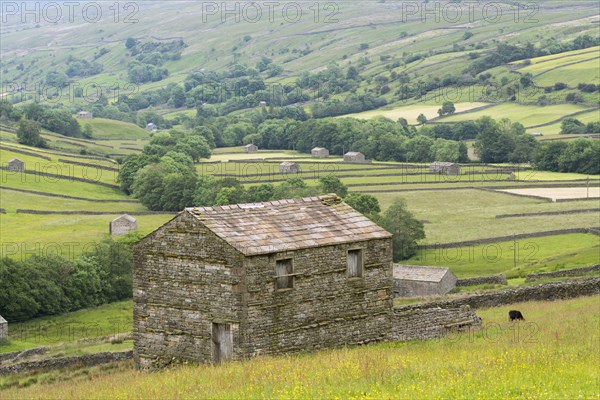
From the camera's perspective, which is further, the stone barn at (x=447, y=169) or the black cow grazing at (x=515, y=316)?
the stone barn at (x=447, y=169)

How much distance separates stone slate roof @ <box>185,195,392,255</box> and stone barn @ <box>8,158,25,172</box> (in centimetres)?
9574

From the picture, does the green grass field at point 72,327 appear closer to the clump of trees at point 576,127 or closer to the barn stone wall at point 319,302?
the barn stone wall at point 319,302

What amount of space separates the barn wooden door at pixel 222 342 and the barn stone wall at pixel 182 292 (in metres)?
0.13

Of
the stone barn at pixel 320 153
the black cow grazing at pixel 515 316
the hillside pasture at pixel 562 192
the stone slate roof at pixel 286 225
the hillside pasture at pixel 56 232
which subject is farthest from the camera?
the stone barn at pixel 320 153

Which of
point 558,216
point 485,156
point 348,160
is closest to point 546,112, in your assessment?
point 485,156

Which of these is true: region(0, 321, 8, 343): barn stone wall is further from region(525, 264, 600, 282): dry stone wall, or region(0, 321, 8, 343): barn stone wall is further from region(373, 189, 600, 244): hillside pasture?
region(373, 189, 600, 244): hillside pasture

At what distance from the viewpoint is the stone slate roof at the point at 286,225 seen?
2839cm

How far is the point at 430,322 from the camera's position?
3322cm

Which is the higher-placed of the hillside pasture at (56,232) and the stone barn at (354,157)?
the stone barn at (354,157)

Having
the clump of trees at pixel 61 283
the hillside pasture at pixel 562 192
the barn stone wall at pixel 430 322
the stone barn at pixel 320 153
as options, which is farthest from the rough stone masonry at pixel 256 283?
the stone barn at pixel 320 153

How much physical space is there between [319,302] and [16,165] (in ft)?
326

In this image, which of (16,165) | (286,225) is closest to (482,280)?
(286,225)

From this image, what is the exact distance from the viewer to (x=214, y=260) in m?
28.1

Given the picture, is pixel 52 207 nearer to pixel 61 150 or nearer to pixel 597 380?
pixel 61 150
